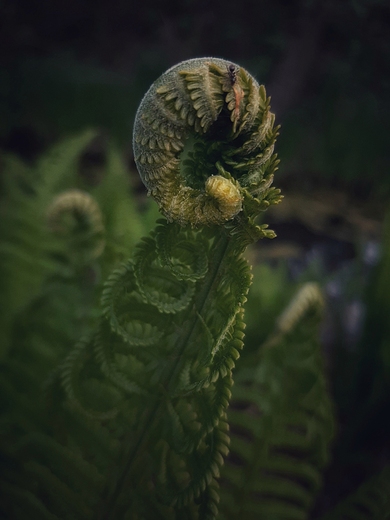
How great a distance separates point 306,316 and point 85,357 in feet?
1.64

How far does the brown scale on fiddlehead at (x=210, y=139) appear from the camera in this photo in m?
0.44

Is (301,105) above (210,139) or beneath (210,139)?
above

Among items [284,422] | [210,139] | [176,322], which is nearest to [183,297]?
[176,322]

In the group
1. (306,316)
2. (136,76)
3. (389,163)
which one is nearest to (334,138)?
(389,163)

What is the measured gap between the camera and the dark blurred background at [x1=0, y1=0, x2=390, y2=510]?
1.77m

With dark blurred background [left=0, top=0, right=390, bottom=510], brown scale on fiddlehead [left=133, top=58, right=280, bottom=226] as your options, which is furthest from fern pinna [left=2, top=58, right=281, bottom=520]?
dark blurred background [left=0, top=0, right=390, bottom=510]

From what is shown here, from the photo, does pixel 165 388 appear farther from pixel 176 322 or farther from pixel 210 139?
pixel 210 139

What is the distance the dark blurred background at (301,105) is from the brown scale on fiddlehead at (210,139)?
1.30m

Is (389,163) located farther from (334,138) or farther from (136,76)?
(136,76)

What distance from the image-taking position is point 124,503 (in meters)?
0.69

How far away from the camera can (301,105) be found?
8.77 feet

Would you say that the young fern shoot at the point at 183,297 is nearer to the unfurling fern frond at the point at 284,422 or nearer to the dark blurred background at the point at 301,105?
the unfurling fern frond at the point at 284,422

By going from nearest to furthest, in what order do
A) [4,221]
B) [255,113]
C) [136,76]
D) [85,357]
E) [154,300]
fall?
1. [255,113]
2. [154,300]
3. [85,357]
4. [4,221]
5. [136,76]

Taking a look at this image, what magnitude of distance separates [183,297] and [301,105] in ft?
7.67
